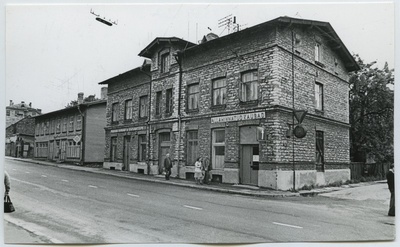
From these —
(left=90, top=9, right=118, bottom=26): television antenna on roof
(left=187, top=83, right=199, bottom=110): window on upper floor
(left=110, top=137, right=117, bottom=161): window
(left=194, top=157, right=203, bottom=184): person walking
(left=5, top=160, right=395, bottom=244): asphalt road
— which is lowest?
(left=5, top=160, right=395, bottom=244): asphalt road

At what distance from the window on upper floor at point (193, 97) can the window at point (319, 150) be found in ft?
17.9

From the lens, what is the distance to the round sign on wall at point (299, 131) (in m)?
11.9

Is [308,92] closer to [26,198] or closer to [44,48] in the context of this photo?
[44,48]

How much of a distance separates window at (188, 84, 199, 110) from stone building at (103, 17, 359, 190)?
45mm

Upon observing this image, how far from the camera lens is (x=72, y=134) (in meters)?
21.2

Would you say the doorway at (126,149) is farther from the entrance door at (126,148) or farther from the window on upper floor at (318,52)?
the window on upper floor at (318,52)

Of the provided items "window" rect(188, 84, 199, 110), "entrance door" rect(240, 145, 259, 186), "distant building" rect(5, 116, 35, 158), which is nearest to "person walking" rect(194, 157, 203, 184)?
"entrance door" rect(240, 145, 259, 186)

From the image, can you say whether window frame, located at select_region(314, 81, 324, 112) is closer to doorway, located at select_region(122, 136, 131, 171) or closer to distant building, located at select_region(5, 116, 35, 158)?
doorway, located at select_region(122, 136, 131, 171)

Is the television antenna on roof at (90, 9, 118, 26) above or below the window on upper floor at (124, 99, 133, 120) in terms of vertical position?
above

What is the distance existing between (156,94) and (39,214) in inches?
324

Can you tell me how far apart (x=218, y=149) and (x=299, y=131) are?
327cm

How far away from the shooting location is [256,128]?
1243 cm

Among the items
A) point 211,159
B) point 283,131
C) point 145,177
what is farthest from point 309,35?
point 145,177

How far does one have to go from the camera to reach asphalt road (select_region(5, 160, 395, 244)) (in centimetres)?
673
